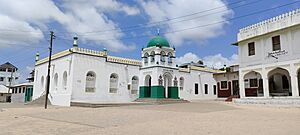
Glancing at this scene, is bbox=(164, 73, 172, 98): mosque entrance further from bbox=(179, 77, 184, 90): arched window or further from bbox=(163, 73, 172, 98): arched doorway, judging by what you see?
bbox=(179, 77, 184, 90): arched window

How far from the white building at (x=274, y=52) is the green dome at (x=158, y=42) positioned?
826cm

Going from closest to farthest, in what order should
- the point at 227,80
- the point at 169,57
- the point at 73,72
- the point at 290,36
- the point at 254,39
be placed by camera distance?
the point at 290,36 < the point at 254,39 < the point at 73,72 < the point at 169,57 < the point at 227,80

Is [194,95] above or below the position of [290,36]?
below

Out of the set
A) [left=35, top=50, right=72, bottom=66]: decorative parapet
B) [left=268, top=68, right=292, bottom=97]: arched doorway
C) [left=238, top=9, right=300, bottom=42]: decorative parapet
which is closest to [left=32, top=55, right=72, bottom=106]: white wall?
[left=35, top=50, right=72, bottom=66]: decorative parapet

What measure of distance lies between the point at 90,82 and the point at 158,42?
8.07m

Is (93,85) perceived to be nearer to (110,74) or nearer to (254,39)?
(110,74)

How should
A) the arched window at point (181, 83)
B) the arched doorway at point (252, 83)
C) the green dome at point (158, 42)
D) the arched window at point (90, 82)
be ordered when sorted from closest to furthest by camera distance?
the arched doorway at point (252, 83), the arched window at point (90, 82), the green dome at point (158, 42), the arched window at point (181, 83)

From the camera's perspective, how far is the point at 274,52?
1622 cm

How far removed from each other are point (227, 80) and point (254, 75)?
→ 5.74 metres

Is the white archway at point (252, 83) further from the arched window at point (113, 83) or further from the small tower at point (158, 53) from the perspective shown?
the arched window at point (113, 83)

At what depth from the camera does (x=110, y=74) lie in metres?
24.1

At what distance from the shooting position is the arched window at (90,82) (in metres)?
22.5

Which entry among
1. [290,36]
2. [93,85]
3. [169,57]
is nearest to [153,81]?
[169,57]

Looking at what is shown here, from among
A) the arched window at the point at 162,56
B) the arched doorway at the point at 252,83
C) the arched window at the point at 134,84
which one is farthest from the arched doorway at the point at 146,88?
the arched doorway at the point at 252,83
